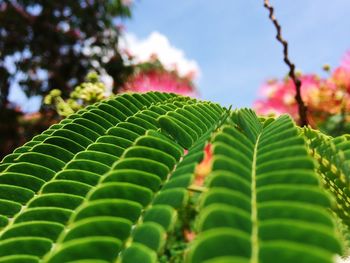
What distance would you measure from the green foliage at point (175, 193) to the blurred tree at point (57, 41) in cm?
796

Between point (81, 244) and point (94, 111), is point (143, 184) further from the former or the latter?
point (94, 111)

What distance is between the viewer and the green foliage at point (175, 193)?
1.38 ft

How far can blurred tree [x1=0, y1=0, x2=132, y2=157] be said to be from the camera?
919cm

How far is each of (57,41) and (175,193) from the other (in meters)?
9.28

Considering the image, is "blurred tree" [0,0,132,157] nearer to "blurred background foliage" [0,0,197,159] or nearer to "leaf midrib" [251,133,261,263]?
"blurred background foliage" [0,0,197,159]

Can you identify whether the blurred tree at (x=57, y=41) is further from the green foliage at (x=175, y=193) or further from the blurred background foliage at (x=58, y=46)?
the green foliage at (x=175, y=193)

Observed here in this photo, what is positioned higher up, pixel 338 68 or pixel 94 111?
pixel 338 68

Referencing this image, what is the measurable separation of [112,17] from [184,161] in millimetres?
9629

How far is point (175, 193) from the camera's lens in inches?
23.0

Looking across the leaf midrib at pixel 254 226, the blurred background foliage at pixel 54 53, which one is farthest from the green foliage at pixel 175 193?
the blurred background foliage at pixel 54 53

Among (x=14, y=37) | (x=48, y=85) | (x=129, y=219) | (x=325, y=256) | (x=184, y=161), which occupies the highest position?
(x=14, y=37)

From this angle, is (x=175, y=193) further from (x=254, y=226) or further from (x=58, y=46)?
(x=58, y=46)

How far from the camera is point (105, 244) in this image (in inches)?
20.4

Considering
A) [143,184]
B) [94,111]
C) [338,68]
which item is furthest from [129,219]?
[338,68]
